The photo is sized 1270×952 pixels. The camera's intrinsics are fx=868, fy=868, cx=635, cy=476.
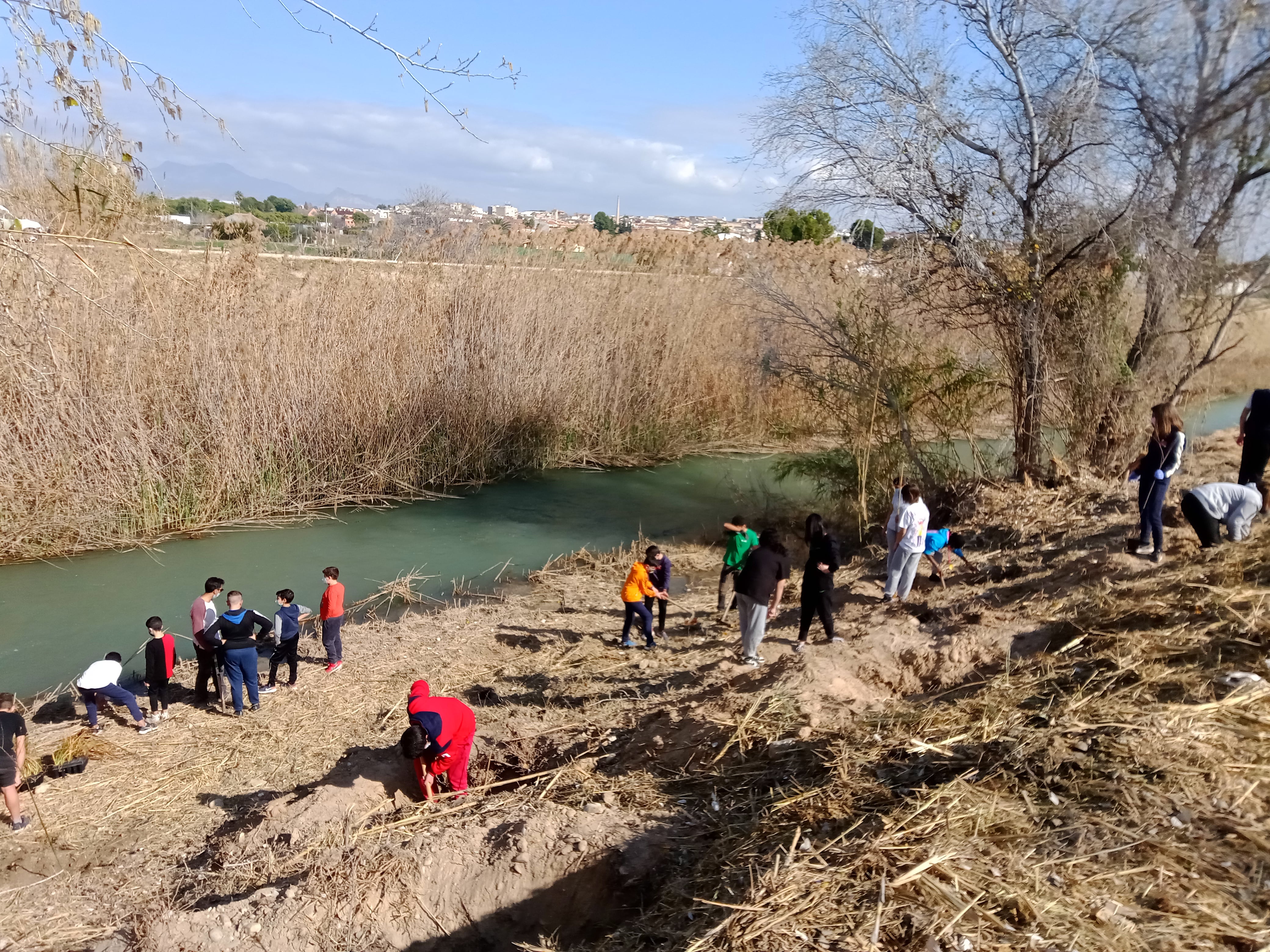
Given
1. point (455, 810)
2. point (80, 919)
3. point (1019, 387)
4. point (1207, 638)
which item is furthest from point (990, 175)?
point (80, 919)

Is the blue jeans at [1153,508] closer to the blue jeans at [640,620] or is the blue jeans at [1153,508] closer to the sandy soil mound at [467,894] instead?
the blue jeans at [640,620]

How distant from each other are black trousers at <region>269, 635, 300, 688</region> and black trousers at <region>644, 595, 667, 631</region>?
3475 mm

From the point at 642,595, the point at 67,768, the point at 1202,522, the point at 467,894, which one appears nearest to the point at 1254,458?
the point at 1202,522

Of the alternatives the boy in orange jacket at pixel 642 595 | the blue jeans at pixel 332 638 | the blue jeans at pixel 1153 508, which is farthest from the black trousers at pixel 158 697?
the blue jeans at pixel 1153 508

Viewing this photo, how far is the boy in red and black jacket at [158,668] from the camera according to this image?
7812 millimetres

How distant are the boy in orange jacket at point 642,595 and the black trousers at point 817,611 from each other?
5.10 ft

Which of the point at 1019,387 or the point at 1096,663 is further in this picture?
the point at 1019,387

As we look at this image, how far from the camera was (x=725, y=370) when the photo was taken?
21.7 meters

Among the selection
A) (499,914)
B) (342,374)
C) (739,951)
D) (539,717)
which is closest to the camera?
(739,951)

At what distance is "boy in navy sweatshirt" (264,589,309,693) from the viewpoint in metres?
8.37

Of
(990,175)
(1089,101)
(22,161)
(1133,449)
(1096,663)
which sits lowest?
(1096,663)

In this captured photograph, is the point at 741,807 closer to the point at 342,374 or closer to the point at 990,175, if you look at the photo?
the point at 990,175

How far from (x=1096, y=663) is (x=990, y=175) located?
8.40 metres

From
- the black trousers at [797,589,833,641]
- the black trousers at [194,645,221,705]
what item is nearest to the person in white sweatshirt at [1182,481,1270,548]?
the black trousers at [797,589,833,641]
